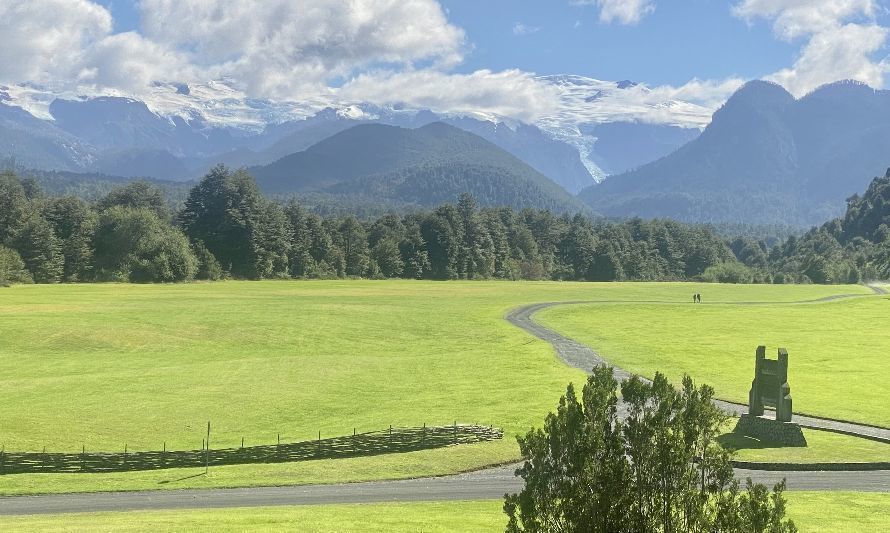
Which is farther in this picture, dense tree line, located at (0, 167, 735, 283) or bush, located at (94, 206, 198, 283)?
bush, located at (94, 206, 198, 283)

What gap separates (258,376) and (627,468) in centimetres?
5284

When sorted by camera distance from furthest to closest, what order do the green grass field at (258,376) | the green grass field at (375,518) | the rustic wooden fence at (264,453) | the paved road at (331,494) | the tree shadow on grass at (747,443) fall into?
the green grass field at (258,376) → the tree shadow on grass at (747,443) → the rustic wooden fence at (264,453) → the paved road at (331,494) → the green grass field at (375,518)

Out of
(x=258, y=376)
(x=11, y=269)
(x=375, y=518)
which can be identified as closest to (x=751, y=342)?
(x=258, y=376)

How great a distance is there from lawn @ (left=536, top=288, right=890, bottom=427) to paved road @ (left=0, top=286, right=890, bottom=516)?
14.0 meters

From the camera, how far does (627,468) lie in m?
13.5

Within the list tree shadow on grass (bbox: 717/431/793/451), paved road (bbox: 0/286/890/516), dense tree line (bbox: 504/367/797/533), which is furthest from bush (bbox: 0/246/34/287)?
dense tree line (bbox: 504/367/797/533)

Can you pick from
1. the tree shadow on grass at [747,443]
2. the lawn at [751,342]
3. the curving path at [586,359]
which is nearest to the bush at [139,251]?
the curving path at [586,359]

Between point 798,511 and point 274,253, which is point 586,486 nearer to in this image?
point 798,511

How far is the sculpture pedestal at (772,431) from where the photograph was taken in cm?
3903

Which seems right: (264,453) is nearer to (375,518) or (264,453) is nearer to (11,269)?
(375,518)

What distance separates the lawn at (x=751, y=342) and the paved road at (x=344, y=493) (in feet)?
45.9

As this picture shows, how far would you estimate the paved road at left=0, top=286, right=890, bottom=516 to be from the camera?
3155cm

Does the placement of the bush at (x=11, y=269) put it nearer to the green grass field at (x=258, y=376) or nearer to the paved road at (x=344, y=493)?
the green grass field at (x=258, y=376)

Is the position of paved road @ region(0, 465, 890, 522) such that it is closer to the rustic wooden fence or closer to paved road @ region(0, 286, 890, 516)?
paved road @ region(0, 286, 890, 516)
